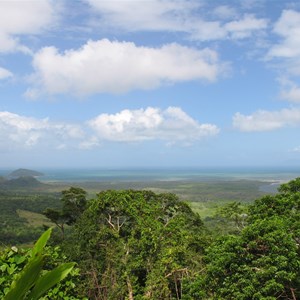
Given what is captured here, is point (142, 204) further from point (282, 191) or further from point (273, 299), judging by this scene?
point (273, 299)

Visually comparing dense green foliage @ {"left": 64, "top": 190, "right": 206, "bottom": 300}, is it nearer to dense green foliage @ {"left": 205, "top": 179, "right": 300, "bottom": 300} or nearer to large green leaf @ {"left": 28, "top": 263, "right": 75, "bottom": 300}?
dense green foliage @ {"left": 205, "top": 179, "right": 300, "bottom": 300}

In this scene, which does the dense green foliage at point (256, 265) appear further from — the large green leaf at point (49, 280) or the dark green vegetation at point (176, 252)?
the large green leaf at point (49, 280)

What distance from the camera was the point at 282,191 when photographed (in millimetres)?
16469

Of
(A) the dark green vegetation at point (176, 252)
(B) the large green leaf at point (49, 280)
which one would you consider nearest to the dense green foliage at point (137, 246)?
(A) the dark green vegetation at point (176, 252)

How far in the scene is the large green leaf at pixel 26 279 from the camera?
66.1 inches

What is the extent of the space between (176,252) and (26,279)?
42.4 feet

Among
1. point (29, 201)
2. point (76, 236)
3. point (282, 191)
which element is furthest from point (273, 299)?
point (29, 201)

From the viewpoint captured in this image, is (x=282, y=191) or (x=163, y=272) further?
(x=282, y=191)

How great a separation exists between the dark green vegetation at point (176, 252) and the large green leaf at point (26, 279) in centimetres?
330

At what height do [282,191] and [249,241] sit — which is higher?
[282,191]

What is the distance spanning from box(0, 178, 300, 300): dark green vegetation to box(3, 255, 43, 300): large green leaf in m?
3.30

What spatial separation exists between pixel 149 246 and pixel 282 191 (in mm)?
6372

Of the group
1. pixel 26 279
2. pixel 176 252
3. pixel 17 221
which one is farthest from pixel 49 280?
pixel 17 221

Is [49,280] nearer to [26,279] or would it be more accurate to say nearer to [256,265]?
[26,279]
